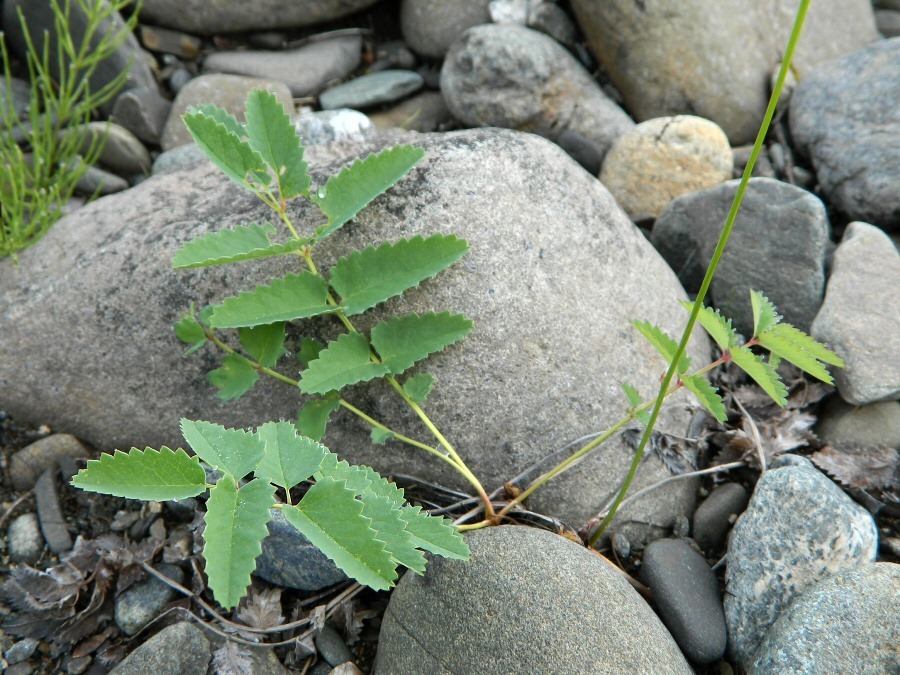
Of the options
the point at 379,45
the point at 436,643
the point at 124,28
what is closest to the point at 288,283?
the point at 436,643

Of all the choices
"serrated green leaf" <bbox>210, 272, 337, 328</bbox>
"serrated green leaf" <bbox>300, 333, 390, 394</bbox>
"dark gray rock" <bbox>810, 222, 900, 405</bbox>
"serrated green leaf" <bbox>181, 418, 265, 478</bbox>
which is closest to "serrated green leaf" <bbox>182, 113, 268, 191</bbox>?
"serrated green leaf" <bbox>210, 272, 337, 328</bbox>

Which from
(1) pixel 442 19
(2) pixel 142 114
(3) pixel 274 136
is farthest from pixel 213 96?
(3) pixel 274 136

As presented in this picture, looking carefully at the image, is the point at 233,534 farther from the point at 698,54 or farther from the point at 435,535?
the point at 698,54

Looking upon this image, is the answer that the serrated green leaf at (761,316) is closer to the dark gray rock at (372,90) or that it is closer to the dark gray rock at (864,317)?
the dark gray rock at (864,317)

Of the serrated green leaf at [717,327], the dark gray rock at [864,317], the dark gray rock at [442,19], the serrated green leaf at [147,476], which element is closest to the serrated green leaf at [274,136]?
the serrated green leaf at [147,476]

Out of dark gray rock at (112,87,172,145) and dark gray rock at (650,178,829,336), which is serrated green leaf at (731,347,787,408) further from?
dark gray rock at (112,87,172,145)

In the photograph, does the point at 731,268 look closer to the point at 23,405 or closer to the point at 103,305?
the point at 103,305
